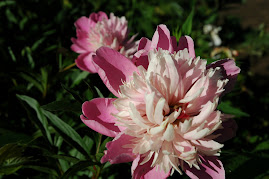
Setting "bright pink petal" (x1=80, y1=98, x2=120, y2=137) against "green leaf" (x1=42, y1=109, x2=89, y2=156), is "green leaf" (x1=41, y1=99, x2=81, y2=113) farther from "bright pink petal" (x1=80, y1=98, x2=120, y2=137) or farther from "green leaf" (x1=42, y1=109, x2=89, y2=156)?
"green leaf" (x1=42, y1=109, x2=89, y2=156)

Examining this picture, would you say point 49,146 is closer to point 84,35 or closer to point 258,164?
point 84,35

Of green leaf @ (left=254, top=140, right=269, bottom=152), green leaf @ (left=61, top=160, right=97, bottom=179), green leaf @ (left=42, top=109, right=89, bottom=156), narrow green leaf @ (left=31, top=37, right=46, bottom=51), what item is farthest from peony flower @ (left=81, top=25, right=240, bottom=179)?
narrow green leaf @ (left=31, top=37, right=46, bottom=51)

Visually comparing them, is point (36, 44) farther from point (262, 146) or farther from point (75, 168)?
point (262, 146)

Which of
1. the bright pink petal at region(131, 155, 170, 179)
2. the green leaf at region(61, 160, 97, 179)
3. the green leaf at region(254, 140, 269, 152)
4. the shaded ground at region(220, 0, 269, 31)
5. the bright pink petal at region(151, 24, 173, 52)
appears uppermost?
the bright pink petal at region(151, 24, 173, 52)

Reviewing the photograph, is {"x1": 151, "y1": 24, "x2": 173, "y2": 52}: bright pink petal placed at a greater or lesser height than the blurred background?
greater

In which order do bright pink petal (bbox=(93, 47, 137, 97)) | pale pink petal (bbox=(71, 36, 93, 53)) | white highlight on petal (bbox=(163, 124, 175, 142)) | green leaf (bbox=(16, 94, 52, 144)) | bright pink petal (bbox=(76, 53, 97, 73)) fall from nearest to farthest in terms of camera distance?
white highlight on petal (bbox=(163, 124, 175, 142))
bright pink petal (bbox=(93, 47, 137, 97))
green leaf (bbox=(16, 94, 52, 144))
bright pink petal (bbox=(76, 53, 97, 73))
pale pink petal (bbox=(71, 36, 93, 53))

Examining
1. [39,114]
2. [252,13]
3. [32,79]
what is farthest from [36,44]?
[252,13]

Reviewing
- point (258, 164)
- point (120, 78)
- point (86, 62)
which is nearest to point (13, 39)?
point (86, 62)

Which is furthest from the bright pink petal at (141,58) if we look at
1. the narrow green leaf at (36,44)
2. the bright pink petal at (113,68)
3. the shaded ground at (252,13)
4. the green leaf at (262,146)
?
the shaded ground at (252,13)
